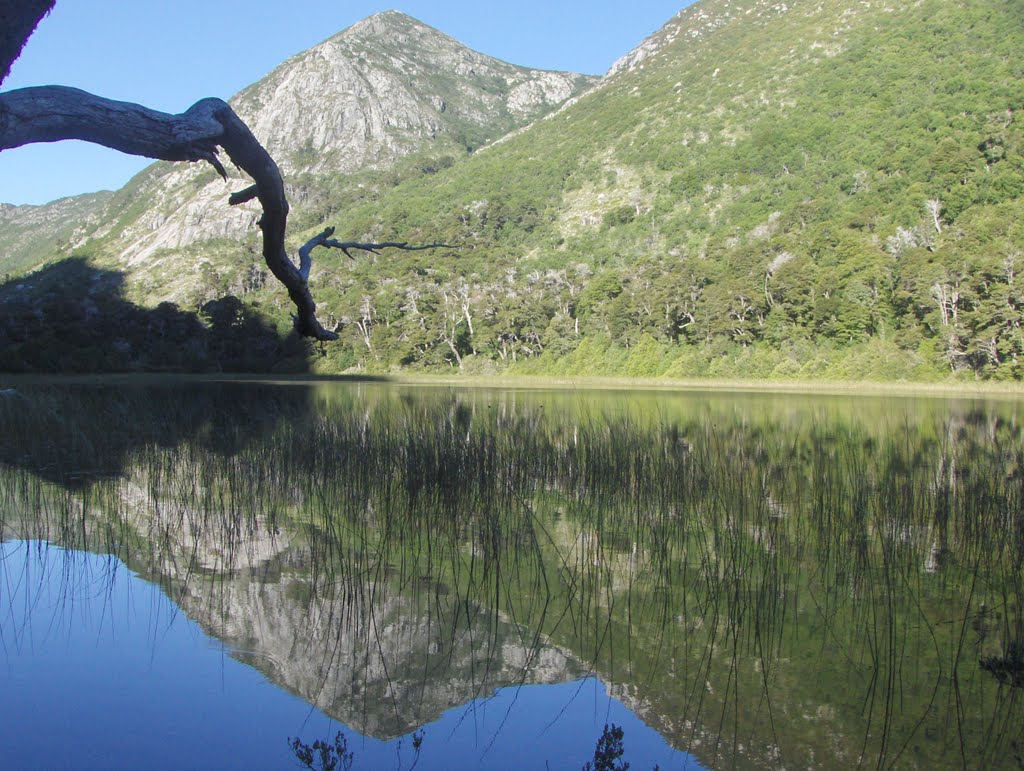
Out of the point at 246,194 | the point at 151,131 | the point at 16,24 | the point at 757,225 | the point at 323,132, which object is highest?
the point at 323,132

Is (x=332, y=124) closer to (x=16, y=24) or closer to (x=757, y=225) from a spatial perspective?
(x=757, y=225)

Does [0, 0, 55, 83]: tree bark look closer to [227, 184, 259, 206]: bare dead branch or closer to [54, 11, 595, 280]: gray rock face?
[227, 184, 259, 206]: bare dead branch

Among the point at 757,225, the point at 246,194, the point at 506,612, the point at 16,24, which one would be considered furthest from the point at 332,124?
the point at 506,612

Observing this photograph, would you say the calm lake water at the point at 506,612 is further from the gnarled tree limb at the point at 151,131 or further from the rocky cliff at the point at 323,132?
the rocky cliff at the point at 323,132

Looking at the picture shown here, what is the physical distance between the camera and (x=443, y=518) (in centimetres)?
652

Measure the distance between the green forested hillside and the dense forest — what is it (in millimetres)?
204

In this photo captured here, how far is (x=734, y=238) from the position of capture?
6638cm

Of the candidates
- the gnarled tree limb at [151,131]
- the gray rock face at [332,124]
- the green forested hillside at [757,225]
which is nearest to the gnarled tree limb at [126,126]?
the gnarled tree limb at [151,131]

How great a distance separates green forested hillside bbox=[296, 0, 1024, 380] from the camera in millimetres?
43000

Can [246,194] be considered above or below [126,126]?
below

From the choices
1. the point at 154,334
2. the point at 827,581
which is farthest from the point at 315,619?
the point at 154,334

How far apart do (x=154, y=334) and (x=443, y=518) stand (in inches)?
2321

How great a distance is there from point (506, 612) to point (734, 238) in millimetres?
65948

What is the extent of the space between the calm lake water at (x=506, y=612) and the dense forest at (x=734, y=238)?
35.3 m
